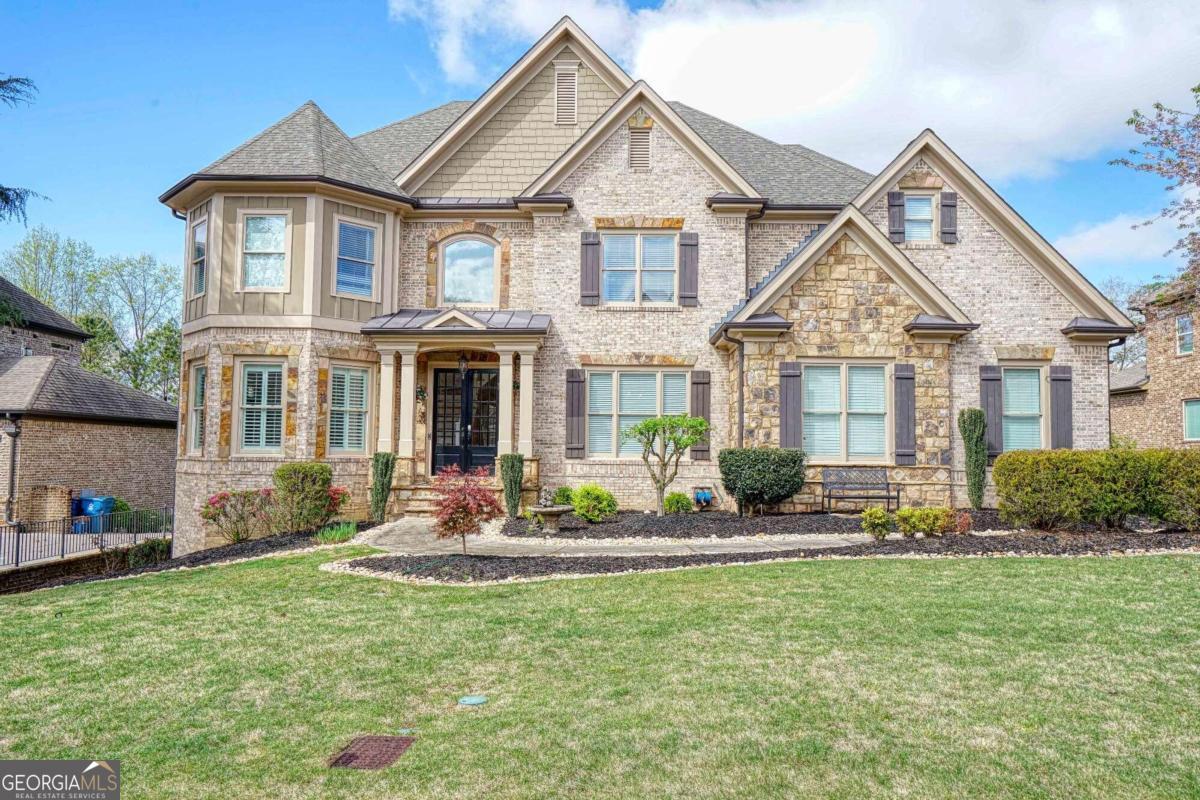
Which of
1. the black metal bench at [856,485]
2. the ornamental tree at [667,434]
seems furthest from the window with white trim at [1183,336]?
the ornamental tree at [667,434]

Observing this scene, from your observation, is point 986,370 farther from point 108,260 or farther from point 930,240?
point 108,260

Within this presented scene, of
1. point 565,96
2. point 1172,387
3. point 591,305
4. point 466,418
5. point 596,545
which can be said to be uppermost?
point 565,96

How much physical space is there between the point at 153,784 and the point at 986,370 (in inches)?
618

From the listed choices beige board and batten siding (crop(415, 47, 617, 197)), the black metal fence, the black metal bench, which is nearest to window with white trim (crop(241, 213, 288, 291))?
beige board and batten siding (crop(415, 47, 617, 197))

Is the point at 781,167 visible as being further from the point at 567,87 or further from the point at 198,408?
the point at 198,408

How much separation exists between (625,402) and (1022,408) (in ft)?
26.7

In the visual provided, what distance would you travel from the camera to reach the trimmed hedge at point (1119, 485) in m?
10.6

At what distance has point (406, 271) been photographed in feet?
54.5

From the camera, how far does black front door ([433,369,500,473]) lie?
655 inches

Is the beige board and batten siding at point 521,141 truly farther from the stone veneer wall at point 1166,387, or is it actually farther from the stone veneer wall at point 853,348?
the stone veneer wall at point 1166,387

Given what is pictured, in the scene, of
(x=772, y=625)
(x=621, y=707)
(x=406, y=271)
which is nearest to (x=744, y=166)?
(x=406, y=271)

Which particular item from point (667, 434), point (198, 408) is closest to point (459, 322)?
point (667, 434)

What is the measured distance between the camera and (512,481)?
14492mm

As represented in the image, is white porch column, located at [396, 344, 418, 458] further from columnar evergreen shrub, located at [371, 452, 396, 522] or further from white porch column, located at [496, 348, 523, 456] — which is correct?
white porch column, located at [496, 348, 523, 456]
